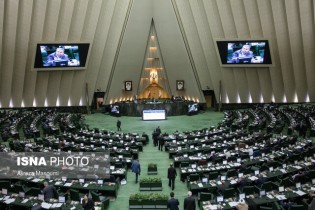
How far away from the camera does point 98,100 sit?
4469 centimetres

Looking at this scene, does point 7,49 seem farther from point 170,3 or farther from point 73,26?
point 170,3

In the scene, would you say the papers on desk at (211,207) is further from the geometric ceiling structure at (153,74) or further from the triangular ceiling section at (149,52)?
the geometric ceiling structure at (153,74)

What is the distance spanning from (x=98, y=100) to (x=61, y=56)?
319 inches

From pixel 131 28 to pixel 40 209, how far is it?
33.3m

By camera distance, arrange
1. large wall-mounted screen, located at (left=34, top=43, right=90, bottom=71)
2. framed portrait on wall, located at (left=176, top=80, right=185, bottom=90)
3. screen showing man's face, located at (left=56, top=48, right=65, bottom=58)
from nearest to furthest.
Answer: large wall-mounted screen, located at (left=34, top=43, right=90, bottom=71) → screen showing man's face, located at (left=56, top=48, right=65, bottom=58) → framed portrait on wall, located at (left=176, top=80, right=185, bottom=90)

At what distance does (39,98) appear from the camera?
42188mm

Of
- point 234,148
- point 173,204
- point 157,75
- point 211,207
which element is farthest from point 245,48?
point 173,204

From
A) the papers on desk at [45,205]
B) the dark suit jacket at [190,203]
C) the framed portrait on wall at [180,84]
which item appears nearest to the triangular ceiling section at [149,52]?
the framed portrait on wall at [180,84]

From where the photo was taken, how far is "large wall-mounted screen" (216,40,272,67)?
126 ft

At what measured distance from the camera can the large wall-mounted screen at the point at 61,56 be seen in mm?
38125

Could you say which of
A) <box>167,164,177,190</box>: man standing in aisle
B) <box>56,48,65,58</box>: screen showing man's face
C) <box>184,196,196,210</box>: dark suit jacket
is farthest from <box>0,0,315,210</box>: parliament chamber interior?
<box>184,196,196,210</box>: dark suit jacket

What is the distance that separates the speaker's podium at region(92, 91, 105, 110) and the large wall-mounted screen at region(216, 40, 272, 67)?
601 inches

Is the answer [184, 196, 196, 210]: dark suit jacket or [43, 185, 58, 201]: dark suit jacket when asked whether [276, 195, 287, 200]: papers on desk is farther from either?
[43, 185, 58, 201]: dark suit jacket

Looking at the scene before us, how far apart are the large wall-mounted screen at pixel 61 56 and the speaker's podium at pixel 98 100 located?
17.6 ft
